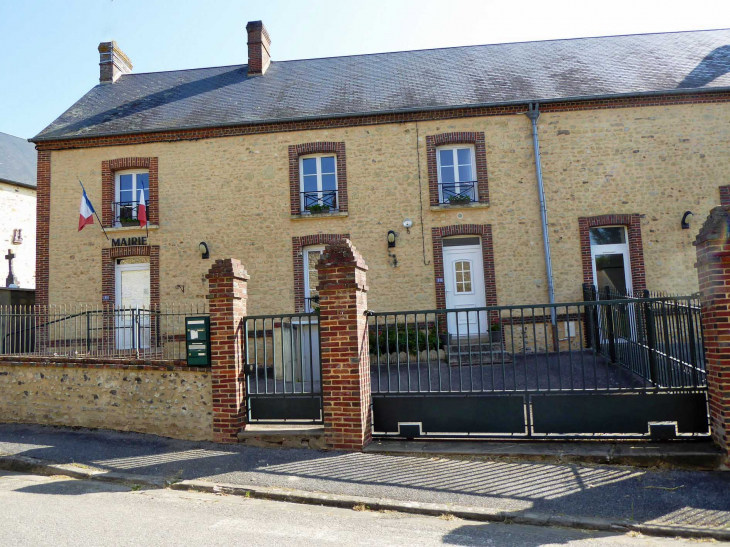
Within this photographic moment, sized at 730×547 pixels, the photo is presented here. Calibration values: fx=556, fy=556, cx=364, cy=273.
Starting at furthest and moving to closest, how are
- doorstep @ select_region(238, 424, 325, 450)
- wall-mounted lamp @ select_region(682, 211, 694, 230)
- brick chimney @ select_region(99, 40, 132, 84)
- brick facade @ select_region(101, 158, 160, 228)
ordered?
brick chimney @ select_region(99, 40, 132, 84)
brick facade @ select_region(101, 158, 160, 228)
wall-mounted lamp @ select_region(682, 211, 694, 230)
doorstep @ select_region(238, 424, 325, 450)

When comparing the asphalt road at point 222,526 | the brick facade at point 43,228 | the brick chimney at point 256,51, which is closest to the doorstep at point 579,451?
the asphalt road at point 222,526

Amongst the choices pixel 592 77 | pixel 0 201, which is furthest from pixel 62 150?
pixel 592 77

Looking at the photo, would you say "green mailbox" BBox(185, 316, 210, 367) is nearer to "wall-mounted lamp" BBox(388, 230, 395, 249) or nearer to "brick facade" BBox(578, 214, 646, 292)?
"wall-mounted lamp" BBox(388, 230, 395, 249)

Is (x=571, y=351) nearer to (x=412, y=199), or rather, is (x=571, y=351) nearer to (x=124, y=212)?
(x=412, y=199)

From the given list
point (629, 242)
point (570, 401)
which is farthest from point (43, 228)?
point (629, 242)

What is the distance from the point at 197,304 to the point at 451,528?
10323 millimetres

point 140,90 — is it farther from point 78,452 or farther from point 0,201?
point 78,452

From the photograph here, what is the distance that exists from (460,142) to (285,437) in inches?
364

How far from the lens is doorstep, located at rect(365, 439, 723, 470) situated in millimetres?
5477

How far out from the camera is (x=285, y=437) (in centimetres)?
663

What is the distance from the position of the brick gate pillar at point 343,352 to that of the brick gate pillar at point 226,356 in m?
1.11

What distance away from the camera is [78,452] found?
22.1 ft

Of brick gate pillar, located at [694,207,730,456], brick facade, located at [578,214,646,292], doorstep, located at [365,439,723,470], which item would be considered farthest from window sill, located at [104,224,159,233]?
brick gate pillar, located at [694,207,730,456]

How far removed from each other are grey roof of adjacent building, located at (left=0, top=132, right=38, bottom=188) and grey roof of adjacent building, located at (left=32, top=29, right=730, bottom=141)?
6423 mm
